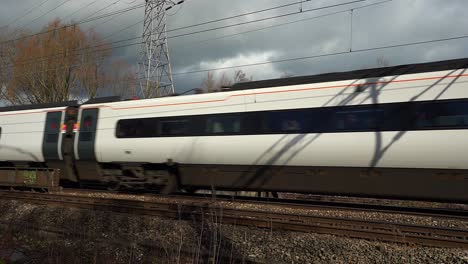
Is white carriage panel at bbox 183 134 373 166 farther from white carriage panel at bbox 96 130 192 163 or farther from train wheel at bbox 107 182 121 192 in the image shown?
train wheel at bbox 107 182 121 192

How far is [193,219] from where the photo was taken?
8336mm

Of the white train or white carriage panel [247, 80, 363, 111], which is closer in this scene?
the white train

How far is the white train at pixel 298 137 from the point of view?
8516 millimetres

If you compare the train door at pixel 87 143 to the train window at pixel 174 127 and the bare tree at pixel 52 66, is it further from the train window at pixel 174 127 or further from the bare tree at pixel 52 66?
the bare tree at pixel 52 66

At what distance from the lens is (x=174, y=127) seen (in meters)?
11.7

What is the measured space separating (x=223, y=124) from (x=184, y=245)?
4.56m

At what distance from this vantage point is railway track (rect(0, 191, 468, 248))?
22.0ft

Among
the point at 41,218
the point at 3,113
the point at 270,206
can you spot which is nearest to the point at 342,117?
the point at 270,206

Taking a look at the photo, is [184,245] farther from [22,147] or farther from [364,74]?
[22,147]

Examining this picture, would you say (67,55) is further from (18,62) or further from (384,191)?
(384,191)

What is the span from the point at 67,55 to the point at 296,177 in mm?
27313

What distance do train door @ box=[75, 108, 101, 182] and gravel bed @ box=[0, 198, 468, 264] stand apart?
4449 mm

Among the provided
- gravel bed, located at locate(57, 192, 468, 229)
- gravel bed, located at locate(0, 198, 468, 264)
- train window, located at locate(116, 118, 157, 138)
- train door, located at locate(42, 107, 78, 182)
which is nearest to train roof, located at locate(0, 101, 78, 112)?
train door, located at locate(42, 107, 78, 182)

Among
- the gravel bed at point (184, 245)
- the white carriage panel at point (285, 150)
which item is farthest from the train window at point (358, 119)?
the gravel bed at point (184, 245)
